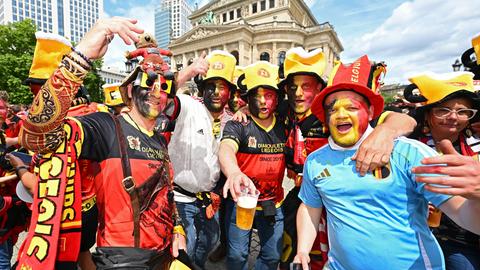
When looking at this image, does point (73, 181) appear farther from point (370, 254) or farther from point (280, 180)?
point (280, 180)

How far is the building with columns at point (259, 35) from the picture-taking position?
151 ft

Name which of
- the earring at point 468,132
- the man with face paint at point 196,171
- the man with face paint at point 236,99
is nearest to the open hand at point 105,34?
the man with face paint at point 196,171

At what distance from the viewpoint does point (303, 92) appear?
9.45 feet

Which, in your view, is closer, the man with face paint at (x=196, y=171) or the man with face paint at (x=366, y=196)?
the man with face paint at (x=366, y=196)

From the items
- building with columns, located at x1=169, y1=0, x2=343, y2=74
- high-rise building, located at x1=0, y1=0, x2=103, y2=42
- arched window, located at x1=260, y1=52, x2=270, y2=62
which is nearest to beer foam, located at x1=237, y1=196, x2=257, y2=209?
building with columns, located at x1=169, y1=0, x2=343, y2=74

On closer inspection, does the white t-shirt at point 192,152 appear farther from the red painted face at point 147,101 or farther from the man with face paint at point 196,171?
the red painted face at point 147,101

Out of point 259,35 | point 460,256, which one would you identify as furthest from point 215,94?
point 259,35

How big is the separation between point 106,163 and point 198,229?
2005 mm

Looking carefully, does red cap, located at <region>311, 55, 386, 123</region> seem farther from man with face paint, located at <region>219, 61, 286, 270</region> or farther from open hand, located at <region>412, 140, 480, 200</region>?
man with face paint, located at <region>219, 61, 286, 270</region>

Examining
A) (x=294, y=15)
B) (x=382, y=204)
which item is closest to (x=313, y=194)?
(x=382, y=204)

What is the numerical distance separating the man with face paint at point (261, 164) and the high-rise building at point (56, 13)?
95767 millimetres

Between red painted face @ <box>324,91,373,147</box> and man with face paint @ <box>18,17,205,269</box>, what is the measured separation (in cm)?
127

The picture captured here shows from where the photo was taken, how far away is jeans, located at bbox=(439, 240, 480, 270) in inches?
88.0

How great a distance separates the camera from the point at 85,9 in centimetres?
11531
